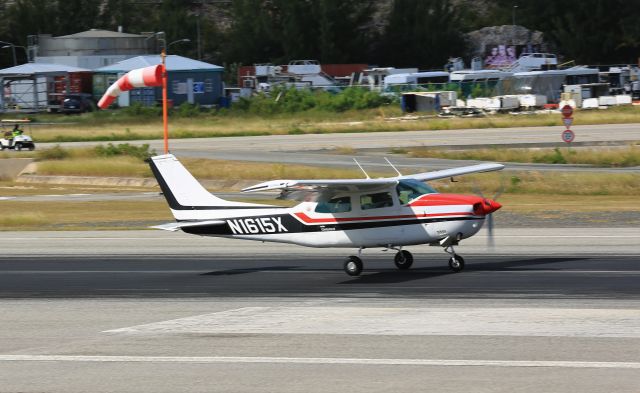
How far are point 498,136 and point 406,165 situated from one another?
14.3m

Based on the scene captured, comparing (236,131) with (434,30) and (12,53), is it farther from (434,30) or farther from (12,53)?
(12,53)

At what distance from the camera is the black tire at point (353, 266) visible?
66.4 ft

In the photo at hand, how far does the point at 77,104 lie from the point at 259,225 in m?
74.6

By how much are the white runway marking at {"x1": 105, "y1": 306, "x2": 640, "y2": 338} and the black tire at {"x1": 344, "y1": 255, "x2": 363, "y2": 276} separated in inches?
133

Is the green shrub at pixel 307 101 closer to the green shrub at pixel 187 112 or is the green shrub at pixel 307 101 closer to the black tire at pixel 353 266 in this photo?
the green shrub at pixel 187 112

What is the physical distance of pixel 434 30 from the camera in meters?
114

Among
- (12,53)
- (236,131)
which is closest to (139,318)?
(236,131)

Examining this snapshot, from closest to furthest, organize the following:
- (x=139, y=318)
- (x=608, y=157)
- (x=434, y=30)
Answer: (x=139, y=318), (x=608, y=157), (x=434, y=30)

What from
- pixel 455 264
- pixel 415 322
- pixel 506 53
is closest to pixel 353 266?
pixel 455 264

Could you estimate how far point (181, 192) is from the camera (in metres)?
21.2

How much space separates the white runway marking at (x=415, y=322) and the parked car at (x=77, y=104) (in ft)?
257

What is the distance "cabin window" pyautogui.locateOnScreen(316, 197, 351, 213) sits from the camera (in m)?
20.1

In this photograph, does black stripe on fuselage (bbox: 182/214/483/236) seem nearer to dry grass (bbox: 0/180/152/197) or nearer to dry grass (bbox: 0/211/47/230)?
dry grass (bbox: 0/211/47/230)

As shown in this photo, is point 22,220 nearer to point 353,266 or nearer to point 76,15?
point 353,266
